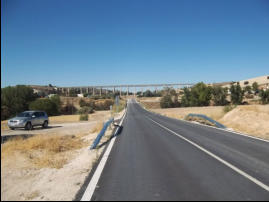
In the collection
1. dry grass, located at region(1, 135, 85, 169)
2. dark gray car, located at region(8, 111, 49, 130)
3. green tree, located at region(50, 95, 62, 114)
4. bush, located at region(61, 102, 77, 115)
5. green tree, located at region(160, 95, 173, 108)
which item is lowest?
green tree, located at region(160, 95, 173, 108)

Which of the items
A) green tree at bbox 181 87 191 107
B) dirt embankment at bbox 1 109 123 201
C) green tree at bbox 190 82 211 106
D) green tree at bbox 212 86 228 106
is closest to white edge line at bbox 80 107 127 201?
dirt embankment at bbox 1 109 123 201

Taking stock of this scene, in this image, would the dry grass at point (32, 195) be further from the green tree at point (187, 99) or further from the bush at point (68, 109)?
the green tree at point (187, 99)

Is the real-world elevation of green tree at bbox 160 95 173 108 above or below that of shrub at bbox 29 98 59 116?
below

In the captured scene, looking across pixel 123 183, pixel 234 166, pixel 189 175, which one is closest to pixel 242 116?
pixel 234 166

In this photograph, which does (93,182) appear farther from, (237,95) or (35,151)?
(237,95)

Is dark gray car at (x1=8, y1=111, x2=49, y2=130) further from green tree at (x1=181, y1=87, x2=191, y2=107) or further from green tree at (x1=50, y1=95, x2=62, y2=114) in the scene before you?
green tree at (x1=181, y1=87, x2=191, y2=107)

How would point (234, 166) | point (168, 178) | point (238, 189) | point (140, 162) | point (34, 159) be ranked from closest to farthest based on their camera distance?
point (238, 189) < point (168, 178) < point (34, 159) < point (234, 166) < point (140, 162)

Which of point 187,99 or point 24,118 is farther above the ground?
point 24,118

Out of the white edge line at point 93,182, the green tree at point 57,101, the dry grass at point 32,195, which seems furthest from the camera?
the green tree at point 57,101

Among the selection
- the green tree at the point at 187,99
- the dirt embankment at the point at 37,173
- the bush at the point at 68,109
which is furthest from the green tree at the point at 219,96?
the dirt embankment at the point at 37,173

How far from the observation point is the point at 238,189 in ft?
15.6

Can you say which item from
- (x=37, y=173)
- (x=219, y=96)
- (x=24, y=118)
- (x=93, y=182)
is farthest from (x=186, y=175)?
(x=219, y=96)

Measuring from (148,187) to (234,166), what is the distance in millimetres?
3156

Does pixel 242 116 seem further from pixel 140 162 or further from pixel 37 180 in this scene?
pixel 37 180
